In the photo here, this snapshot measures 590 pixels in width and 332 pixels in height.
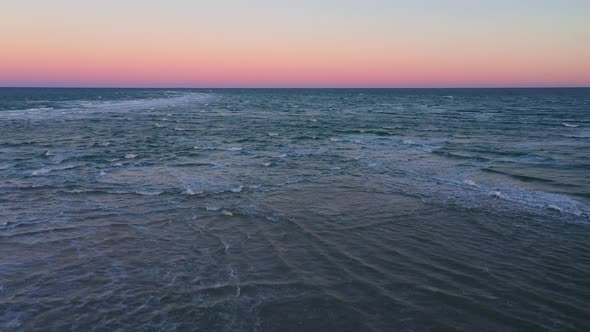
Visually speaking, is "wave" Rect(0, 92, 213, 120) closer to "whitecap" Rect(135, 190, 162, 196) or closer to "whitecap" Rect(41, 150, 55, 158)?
"whitecap" Rect(41, 150, 55, 158)

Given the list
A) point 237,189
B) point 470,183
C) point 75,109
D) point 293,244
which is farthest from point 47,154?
point 75,109

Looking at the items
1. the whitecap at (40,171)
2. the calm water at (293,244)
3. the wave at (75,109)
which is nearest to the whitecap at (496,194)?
the calm water at (293,244)

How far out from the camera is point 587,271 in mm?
12211

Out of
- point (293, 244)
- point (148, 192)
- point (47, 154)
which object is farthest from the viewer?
point (47, 154)

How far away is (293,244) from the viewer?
553 inches

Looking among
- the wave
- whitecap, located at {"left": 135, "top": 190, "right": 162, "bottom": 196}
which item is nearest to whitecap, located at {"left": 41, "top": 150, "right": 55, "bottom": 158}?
whitecap, located at {"left": 135, "top": 190, "right": 162, "bottom": 196}

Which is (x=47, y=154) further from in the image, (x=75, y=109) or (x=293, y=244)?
(x=75, y=109)

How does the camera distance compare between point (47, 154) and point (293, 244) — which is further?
point (47, 154)

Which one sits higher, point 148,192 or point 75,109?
point 75,109

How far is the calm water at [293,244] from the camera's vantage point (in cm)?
986

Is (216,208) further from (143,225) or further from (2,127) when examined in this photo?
(2,127)

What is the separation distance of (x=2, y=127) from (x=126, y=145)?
76.3 feet

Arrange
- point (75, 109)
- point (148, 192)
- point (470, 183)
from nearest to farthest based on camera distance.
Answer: point (148, 192), point (470, 183), point (75, 109)

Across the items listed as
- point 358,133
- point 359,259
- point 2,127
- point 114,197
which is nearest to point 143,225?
point 114,197
